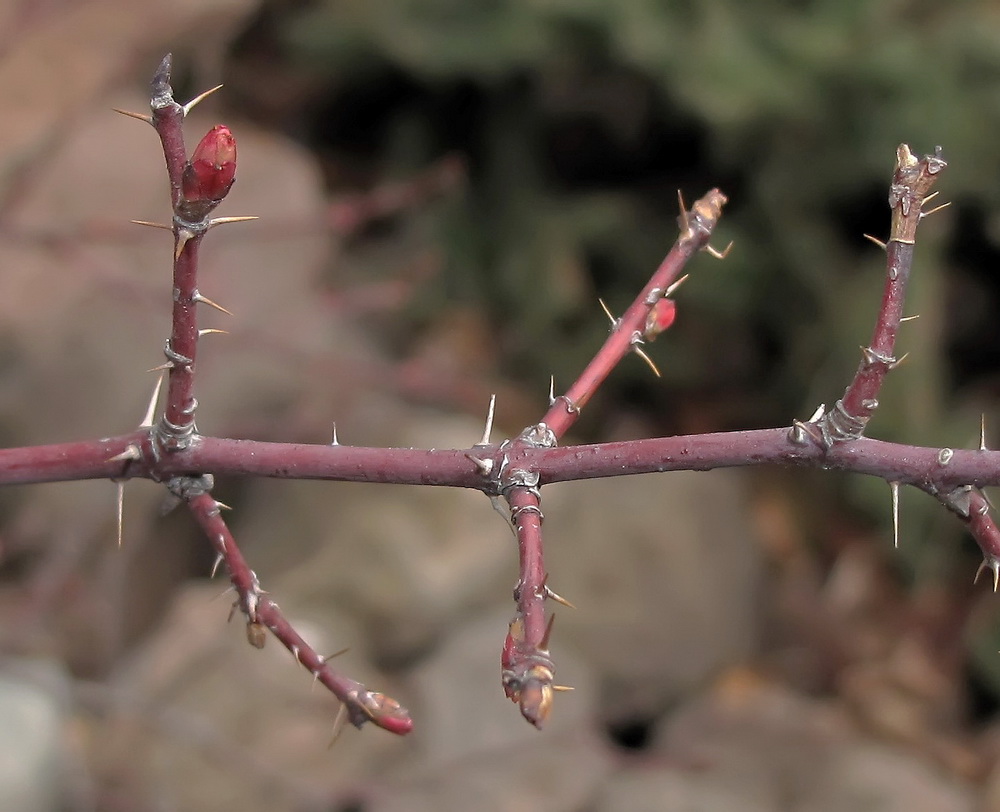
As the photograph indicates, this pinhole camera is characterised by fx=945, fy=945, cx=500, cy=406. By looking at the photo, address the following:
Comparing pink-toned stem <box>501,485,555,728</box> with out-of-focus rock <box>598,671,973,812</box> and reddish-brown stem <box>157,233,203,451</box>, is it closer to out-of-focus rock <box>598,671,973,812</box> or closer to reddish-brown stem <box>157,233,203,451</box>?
reddish-brown stem <box>157,233,203,451</box>

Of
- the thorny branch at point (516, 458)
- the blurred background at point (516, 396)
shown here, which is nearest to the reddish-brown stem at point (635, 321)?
the thorny branch at point (516, 458)

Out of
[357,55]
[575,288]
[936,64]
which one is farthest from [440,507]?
[936,64]

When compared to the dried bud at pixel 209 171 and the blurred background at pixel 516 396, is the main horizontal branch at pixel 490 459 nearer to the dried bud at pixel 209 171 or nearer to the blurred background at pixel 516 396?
the dried bud at pixel 209 171

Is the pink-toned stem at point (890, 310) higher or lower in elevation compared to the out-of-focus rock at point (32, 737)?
higher

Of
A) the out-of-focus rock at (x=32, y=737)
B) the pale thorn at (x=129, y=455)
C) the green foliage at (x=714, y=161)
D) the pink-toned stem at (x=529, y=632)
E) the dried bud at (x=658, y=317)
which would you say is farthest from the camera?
the green foliage at (x=714, y=161)

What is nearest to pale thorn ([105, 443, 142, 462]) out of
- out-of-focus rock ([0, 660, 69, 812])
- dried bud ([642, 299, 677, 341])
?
dried bud ([642, 299, 677, 341])

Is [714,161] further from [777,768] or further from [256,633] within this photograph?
[256,633]

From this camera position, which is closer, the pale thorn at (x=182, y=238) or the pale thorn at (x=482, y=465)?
the pale thorn at (x=182, y=238)
